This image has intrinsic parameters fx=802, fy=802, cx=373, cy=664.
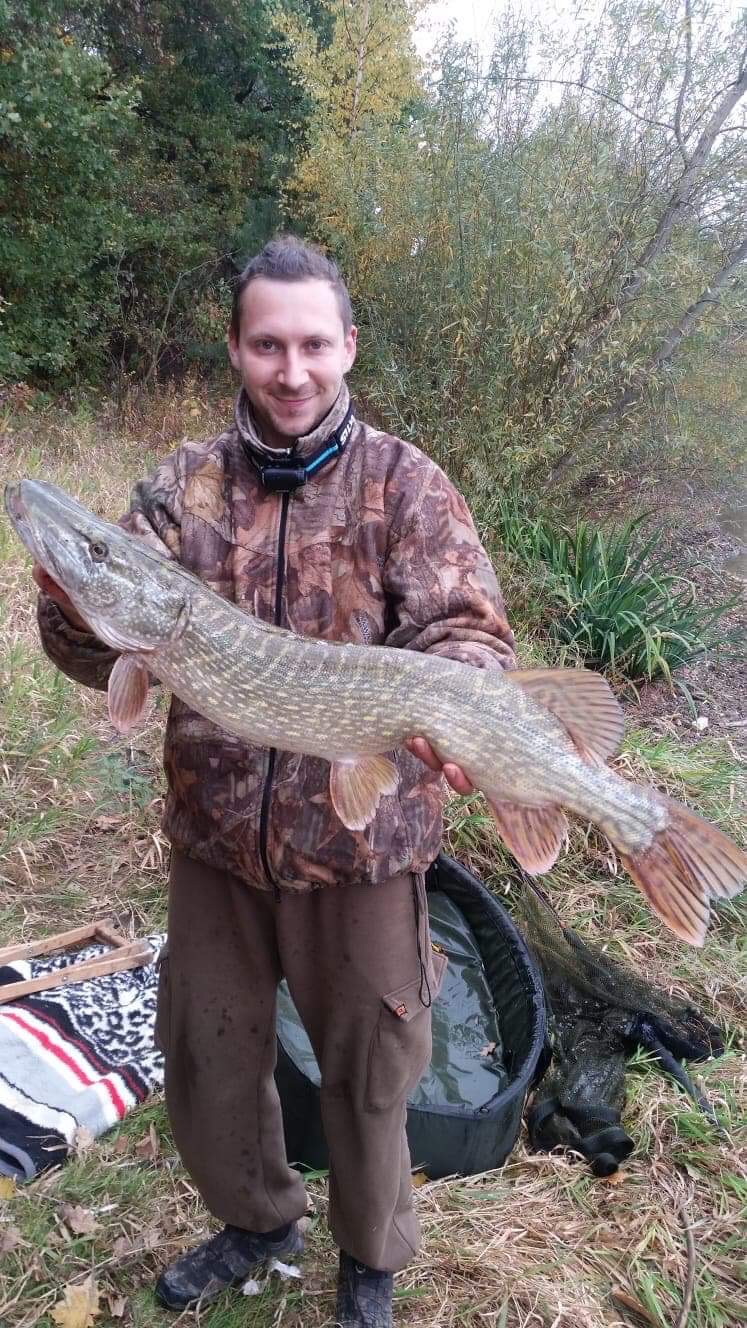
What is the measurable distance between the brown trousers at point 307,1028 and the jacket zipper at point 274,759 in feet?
0.30

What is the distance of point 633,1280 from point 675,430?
568 centimetres

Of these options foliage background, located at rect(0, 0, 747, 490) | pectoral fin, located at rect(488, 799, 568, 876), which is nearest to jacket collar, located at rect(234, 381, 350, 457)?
pectoral fin, located at rect(488, 799, 568, 876)

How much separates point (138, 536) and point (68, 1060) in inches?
63.5

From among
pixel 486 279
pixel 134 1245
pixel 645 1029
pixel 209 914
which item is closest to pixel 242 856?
pixel 209 914

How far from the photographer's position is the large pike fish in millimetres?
1471

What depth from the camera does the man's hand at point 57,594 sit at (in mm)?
1566

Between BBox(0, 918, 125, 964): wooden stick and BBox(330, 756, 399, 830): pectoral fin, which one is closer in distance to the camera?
BBox(330, 756, 399, 830): pectoral fin

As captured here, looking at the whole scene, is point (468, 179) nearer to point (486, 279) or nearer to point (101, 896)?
point (486, 279)

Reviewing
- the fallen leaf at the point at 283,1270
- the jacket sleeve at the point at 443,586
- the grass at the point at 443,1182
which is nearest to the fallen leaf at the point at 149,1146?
the grass at the point at 443,1182

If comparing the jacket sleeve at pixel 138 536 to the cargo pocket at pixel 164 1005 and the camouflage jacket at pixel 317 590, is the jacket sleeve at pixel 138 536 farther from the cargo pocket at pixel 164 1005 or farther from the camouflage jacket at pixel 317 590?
the cargo pocket at pixel 164 1005

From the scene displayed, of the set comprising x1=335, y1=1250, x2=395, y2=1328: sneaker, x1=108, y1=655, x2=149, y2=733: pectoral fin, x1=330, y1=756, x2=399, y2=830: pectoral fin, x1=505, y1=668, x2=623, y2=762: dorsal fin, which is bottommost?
x1=335, y1=1250, x2=395, y2=1328: sneaker

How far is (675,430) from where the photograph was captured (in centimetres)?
623

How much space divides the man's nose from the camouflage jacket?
3.4 inches

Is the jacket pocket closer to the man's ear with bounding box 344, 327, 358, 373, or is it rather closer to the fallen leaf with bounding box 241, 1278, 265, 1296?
the fallen leaf with bounding box 241, 1278, 265, 1296
